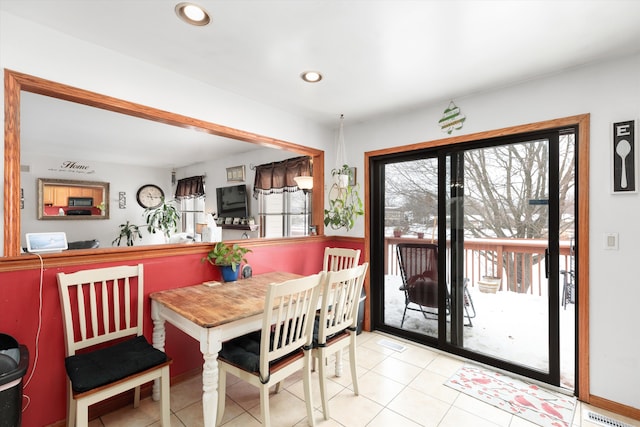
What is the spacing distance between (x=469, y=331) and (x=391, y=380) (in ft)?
3.09

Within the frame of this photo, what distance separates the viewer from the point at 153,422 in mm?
1963

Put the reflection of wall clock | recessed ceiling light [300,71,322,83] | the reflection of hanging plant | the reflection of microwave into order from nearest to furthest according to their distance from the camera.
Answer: recessed ceiling light [300,71,322,83] → the reflection of hanging plant → the reflection of microwave → the reflection of wall clock

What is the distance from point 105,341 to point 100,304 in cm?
24

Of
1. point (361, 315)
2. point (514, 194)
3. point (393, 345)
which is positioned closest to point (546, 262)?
point (514, 194)

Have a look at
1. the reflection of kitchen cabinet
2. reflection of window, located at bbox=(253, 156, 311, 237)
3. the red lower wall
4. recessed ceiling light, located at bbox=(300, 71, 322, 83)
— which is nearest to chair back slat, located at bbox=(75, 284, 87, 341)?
the red lower wall

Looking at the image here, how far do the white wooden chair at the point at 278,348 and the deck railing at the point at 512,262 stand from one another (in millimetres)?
1661

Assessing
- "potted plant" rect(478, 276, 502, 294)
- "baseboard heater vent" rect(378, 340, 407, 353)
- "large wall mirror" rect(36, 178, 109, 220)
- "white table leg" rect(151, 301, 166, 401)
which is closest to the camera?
"white table leg" rect(151, 301, 166, 401)

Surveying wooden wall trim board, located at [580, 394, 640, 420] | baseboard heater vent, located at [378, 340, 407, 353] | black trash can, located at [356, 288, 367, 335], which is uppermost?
black trash can, located at [356, 288, 367, 335]

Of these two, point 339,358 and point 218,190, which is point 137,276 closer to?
point 339,358

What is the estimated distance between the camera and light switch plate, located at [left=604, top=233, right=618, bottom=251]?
207 centimetres

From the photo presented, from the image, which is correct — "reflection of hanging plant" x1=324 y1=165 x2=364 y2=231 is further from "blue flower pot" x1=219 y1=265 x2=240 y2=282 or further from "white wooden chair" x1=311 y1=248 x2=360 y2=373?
"blue flower pot" x1=219 y1=265 x2=240 y2=282

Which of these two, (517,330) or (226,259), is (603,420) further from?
(226,259)

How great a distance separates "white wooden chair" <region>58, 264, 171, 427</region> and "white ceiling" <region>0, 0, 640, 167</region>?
Result: 57.7 inches

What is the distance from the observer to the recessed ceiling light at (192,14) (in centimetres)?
158
